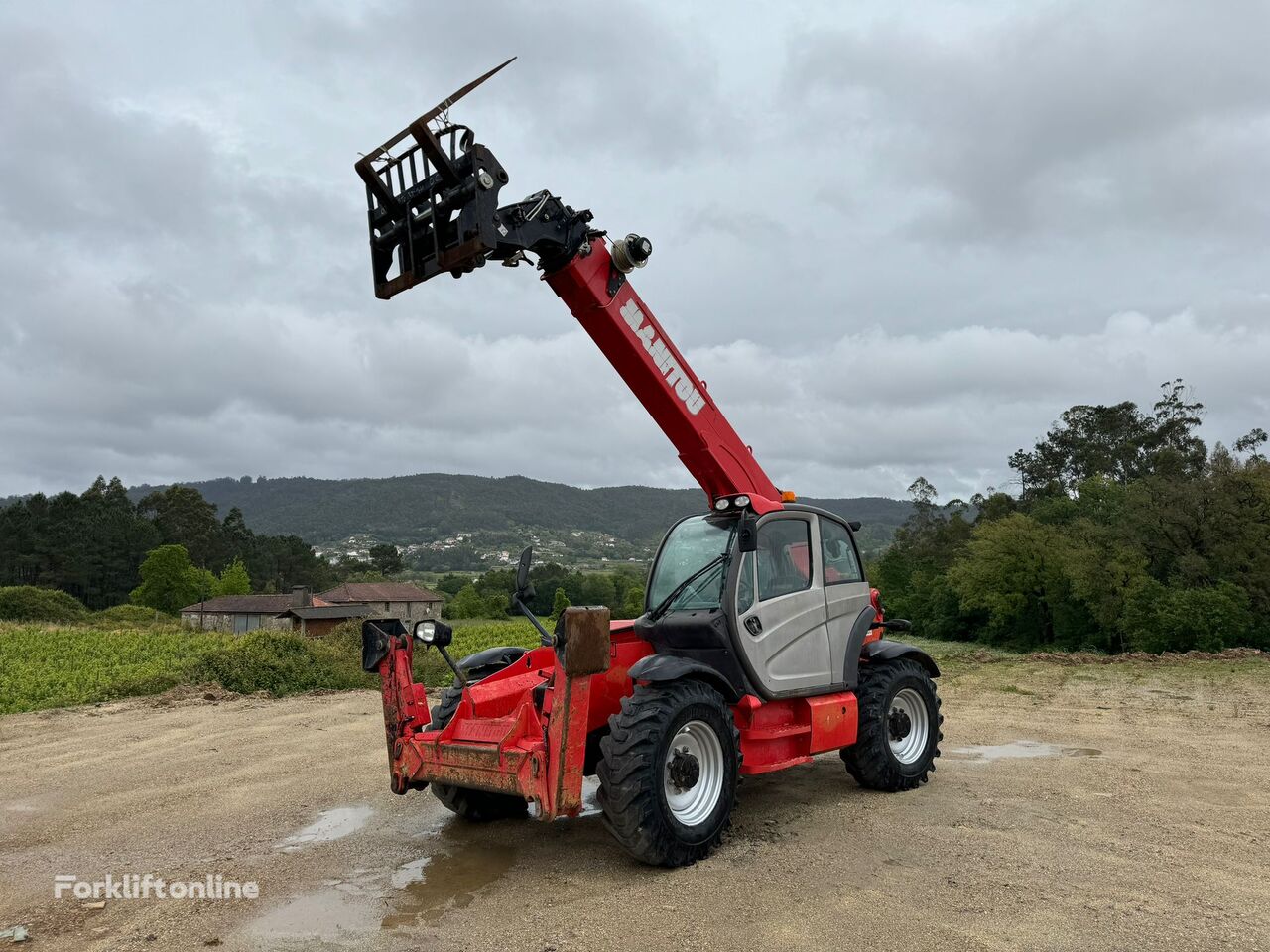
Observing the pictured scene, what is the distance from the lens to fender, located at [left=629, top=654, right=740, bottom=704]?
18.3 ft

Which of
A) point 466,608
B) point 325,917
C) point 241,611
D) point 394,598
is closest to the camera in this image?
point 325,917

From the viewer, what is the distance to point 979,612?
173ft

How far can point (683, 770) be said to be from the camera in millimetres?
5695

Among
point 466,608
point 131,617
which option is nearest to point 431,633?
point 131,617

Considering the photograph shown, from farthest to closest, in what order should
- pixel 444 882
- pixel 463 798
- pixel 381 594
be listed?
pixel 381 594
pixel 463 798
pixel 444 882

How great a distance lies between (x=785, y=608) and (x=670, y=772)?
166 cm

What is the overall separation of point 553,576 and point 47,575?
56499mm

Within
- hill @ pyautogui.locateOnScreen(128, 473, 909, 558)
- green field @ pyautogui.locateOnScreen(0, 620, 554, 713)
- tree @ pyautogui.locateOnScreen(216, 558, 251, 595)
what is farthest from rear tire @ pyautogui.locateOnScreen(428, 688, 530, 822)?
hill @ pyautogui.locateOnScreen(128, 473, 909, 558)

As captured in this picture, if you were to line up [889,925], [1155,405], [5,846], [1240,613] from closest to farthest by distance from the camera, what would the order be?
[889,925]
[5,846]
[1240,613]
[1155,405]

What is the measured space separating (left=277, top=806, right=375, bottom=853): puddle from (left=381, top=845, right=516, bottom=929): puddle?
38.6 inches

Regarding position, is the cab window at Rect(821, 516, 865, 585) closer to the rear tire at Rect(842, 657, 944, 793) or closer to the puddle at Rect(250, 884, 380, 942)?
the rear tire at Rect(842, 657, 944, 793)

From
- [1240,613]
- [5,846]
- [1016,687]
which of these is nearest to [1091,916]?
[5,846]

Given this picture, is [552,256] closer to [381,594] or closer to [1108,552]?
[1108,552]

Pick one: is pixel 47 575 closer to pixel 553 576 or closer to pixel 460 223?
pixel 553 576
